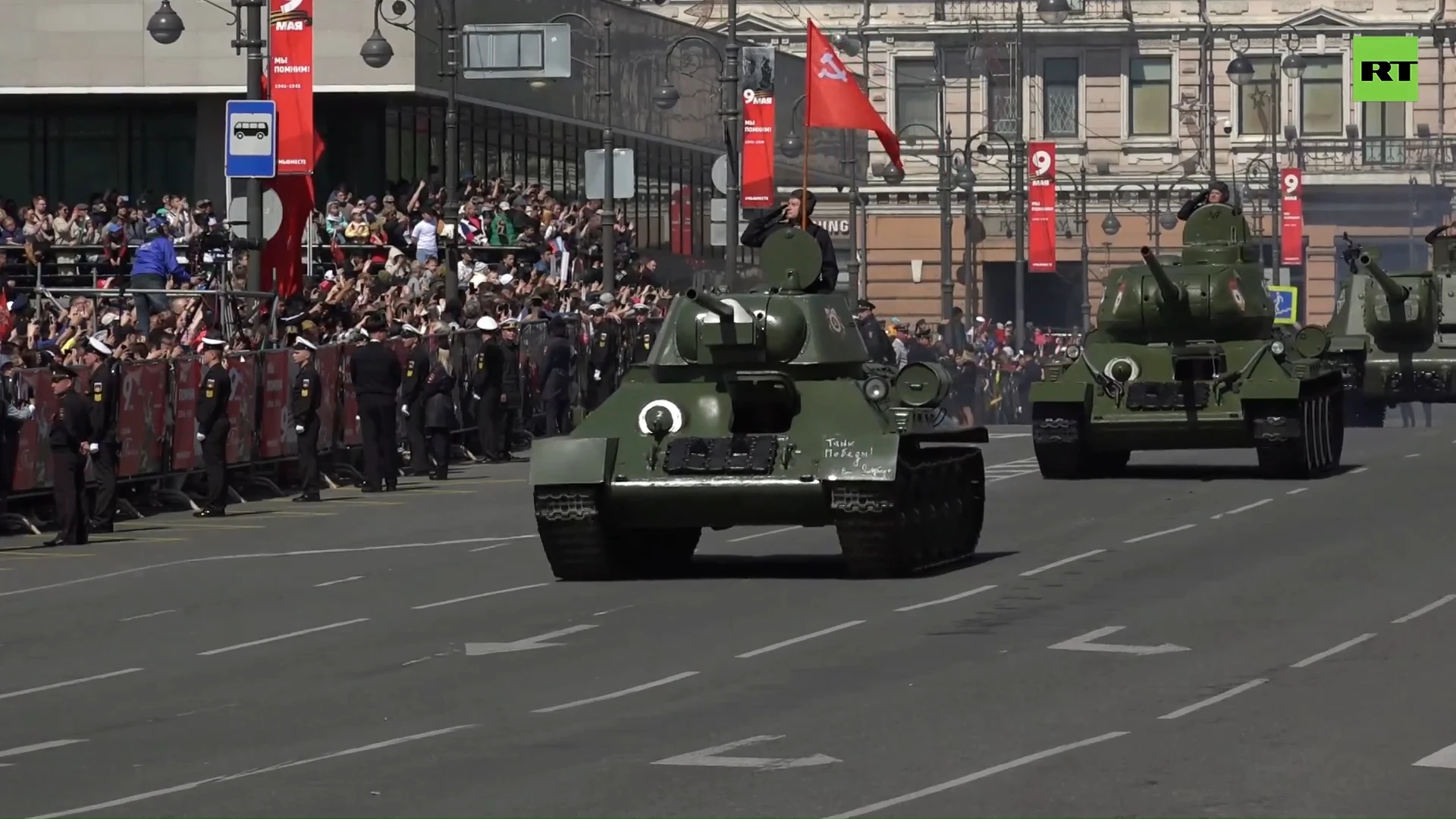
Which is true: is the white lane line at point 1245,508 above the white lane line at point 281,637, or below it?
above

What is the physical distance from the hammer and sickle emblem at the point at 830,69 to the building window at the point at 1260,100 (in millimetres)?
45245

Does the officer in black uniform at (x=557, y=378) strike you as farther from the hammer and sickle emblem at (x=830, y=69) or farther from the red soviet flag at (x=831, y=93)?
the hammer and sickle emblem at (x=830, y=69)

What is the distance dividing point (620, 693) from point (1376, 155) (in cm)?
6776

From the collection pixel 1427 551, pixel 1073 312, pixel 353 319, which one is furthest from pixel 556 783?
pixel 1073 312

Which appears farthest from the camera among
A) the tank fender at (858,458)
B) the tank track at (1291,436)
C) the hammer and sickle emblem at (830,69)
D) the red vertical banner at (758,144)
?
the red vertical banner at (758,144)

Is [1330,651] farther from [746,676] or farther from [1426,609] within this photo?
[746,676]

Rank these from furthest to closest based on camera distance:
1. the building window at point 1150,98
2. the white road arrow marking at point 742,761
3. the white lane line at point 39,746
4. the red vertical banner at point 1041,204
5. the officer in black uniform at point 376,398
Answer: the building window at point 1150,98 → the red vertical banner at point 1041,204 → the officer in black uniform at point 376,398 → the white lane line at point 39,746 → the white road arrow marking at point 742,761

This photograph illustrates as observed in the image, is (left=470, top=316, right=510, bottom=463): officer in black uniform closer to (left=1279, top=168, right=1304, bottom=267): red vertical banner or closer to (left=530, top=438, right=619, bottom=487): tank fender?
(left=530, top=438, right=619, bottom=487): tank fender

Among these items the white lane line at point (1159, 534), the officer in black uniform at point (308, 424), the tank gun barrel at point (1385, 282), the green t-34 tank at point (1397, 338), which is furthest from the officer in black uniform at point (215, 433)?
the tank gun barrel at point (1385, 282)

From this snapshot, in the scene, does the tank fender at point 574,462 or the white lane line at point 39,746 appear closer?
the white lane line at point 39,746

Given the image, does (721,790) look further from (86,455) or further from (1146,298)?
(1146,298)

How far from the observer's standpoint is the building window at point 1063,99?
82125 mm

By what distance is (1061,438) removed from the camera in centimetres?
3052

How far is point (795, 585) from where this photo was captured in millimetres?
20469
